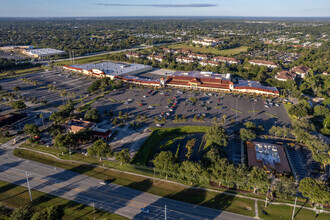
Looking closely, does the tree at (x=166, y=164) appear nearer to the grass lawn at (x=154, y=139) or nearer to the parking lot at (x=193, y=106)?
the grass lawn at (x=154, y=139)

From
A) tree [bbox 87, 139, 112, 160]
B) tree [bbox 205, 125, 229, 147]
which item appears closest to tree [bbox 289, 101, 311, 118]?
tree [bbox 205, 125, 229, 147]

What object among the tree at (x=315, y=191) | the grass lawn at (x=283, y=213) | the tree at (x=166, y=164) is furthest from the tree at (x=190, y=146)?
the tree at (x=315, y=191)

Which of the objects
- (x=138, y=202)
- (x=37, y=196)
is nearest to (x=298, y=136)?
(x=138, y=202)

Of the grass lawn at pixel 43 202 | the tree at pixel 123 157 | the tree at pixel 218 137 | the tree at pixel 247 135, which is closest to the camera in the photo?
the grass lawn at pixel 43 202

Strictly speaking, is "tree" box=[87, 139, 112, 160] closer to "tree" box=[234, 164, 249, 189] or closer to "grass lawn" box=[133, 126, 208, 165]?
"grass lawn" box=[133, 126, 208, 165]

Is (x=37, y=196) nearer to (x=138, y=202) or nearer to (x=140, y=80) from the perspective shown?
(x=138, y=202)

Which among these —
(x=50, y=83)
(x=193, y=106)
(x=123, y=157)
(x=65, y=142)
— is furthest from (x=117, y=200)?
(x=50, y=83)
